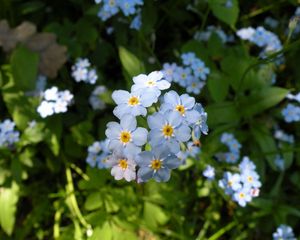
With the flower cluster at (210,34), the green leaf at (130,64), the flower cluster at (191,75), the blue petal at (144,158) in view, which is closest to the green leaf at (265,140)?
the flower cluster at (191,75)

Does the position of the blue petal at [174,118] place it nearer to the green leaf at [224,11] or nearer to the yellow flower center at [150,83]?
the yellow flower center at [150,83]

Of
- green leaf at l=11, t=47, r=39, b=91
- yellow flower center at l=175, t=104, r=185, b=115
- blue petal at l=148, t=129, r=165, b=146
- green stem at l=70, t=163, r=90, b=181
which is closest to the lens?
Result: blue petal at l=148, t=129, r=165, b=146

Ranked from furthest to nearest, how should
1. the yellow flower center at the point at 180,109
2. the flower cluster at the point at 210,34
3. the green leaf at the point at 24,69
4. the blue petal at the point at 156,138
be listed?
the flower cluster at the point at 210,34, the green leaf at the point at 24,69, the yellow flower center at the point at 180,109, the blue petal at the point at 156,138

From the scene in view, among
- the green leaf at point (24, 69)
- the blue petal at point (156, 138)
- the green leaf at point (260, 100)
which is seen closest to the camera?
the blue petal at point (156, 138)

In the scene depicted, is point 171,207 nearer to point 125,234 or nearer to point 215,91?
point 125,234

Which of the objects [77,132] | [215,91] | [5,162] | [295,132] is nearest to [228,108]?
[215,91]

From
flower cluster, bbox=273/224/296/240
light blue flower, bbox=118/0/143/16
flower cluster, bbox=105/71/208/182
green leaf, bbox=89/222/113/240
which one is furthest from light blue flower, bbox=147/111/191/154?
light blue flower, bbox=118/0/143/16

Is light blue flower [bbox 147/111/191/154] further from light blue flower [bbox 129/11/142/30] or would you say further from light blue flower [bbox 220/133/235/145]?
light blue flower [bbox 129/11/142/30]
